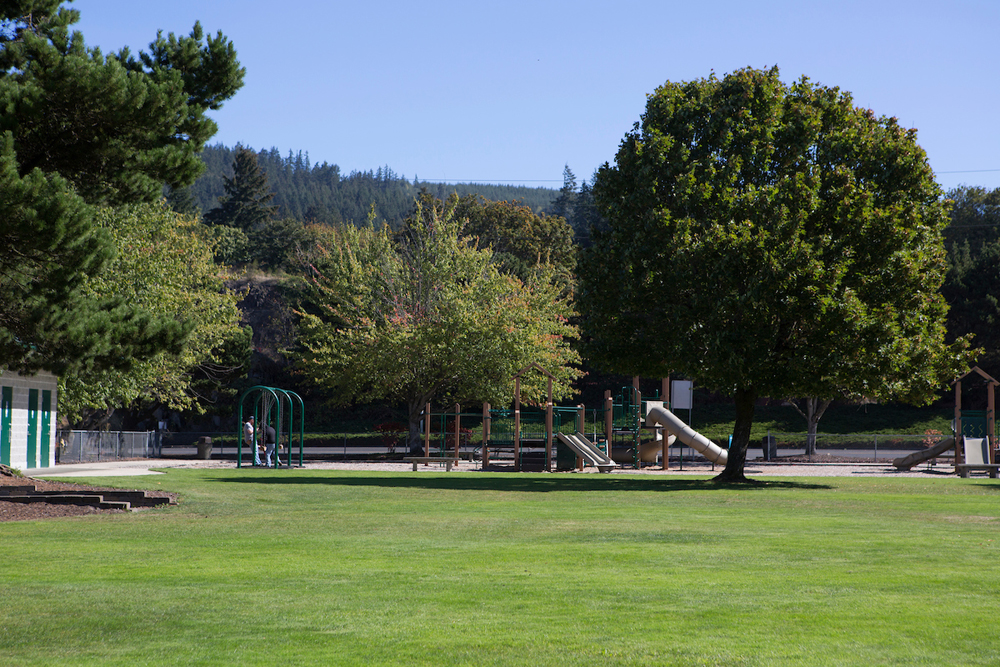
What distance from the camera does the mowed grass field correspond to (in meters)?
6.96

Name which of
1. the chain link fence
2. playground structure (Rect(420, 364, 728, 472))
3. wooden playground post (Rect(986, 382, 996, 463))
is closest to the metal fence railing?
playground structure (Rect(420, 364, 728, 472))

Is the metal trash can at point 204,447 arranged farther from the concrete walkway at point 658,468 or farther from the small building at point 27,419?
the small building at point 27,419

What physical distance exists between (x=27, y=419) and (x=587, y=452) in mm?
19092

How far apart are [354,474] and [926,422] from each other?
162 ft

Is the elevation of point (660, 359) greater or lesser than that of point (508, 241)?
lesser

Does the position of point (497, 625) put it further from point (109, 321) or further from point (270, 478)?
point (270, 478)

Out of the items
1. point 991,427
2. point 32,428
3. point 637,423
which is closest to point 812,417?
point 991,427

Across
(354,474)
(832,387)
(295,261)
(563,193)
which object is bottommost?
(354,474)

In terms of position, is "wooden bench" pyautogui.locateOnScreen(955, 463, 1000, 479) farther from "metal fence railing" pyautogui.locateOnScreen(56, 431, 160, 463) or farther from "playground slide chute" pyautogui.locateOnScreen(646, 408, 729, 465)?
"metal fence railing" pyautogui.locateOnScreen(56, 431, 160, 463)

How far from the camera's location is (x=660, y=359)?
95.7 feet

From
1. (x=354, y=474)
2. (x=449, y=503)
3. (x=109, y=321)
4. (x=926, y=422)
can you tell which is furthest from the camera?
(x=926, y=422)

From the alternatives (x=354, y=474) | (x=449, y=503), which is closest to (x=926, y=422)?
(x=354, y=474)

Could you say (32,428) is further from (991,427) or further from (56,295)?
(991,427)

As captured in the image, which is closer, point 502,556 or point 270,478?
point 502,556
